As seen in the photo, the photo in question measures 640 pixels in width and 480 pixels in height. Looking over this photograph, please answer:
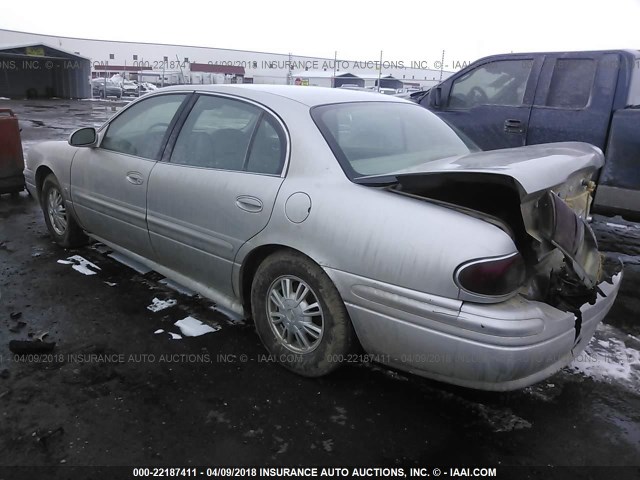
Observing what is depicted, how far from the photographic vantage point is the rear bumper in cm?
215

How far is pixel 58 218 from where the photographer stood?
4715 millimetres

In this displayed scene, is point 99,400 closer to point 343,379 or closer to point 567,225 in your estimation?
point 343,379

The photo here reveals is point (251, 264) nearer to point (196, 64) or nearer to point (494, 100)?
point (494, 100)

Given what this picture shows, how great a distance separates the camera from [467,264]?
2148mm

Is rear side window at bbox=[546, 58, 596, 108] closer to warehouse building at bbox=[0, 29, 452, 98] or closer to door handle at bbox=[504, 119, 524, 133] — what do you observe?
door handle at bbox=[504, 119, 524, 133]

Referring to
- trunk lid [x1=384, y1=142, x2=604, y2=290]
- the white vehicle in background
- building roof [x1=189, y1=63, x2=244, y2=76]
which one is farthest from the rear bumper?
building roof [x1=189, y1=63, x2=244, y2=76]

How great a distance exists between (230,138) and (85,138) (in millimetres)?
1599

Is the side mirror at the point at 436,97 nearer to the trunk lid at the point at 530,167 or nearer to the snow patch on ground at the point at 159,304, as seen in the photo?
the trunk lid at the point at 530,167

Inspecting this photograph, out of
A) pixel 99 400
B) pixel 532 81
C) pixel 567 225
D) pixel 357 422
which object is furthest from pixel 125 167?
pixel 532 81

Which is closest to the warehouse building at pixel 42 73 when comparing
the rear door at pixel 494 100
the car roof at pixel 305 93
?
the rear door at pixel 494 100

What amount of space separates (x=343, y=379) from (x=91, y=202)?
2.53 m

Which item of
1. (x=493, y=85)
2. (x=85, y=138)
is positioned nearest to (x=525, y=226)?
(x=85, y=138)

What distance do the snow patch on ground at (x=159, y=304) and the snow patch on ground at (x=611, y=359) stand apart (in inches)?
106

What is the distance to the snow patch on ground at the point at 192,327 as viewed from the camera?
3338 millimetres
